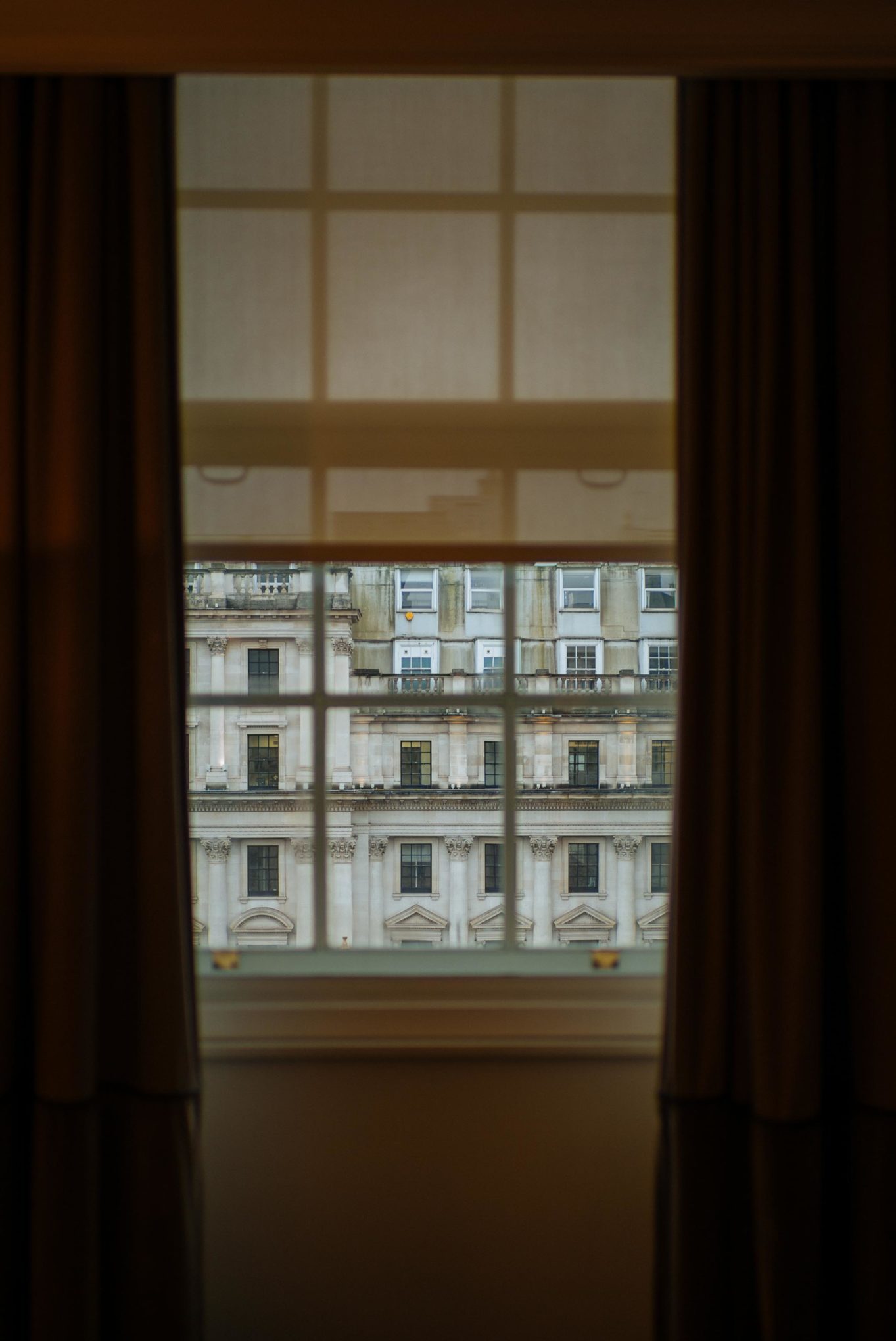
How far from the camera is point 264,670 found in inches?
69.8

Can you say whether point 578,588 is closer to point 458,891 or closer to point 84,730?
point 458,891

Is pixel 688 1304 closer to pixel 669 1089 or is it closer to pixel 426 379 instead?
pixel 669 1089

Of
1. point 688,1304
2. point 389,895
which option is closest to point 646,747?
point 389,895

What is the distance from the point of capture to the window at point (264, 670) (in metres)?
1.77

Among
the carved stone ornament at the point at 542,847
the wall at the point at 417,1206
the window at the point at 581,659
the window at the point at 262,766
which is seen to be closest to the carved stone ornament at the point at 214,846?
the window at the point at 262,766

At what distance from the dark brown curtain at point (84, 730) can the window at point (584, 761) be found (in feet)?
2.39

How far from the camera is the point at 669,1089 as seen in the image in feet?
5.10

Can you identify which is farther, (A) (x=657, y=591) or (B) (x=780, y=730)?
(A) (x=657, y=591)

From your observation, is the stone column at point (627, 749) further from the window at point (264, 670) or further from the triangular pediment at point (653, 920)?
the window at point (264, 670)

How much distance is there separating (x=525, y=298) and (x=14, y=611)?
3.44ft

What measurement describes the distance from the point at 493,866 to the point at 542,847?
4.0 inches

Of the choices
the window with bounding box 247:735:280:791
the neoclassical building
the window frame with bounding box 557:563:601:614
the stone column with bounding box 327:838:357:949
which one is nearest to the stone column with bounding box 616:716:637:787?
the neoclassical building

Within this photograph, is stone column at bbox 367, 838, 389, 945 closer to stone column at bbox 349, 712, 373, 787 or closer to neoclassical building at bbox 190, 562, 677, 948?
neoclassical building at bbox 190, 562, 677, 948

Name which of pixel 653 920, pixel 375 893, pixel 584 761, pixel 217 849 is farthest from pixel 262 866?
pixel 653 920
